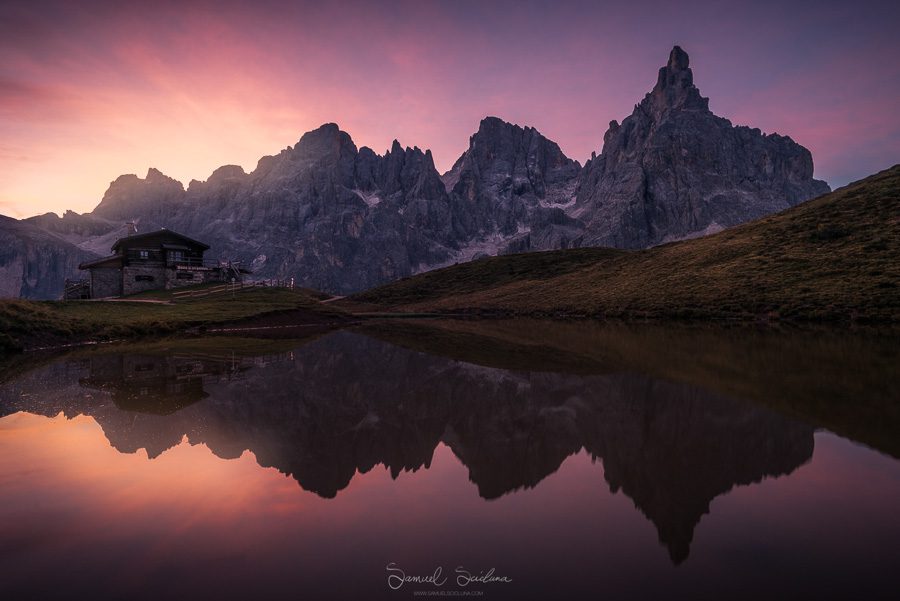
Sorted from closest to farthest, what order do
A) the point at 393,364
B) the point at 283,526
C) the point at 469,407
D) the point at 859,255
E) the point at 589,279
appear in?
the point at 283,526 → the point at 469,407 → the point at 393,364 → the point at 859,255 → the point at 589,279

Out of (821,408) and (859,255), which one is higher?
(859,255)

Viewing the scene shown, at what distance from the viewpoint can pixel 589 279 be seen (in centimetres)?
9838

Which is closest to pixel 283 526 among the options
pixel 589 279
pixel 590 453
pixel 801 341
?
pixel 590 453

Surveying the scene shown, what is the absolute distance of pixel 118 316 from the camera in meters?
44.2

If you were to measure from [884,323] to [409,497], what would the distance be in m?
52.2

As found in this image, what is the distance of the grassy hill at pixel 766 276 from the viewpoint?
167 feet

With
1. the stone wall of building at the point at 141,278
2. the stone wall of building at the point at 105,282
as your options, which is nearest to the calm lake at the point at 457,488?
the stone wall of building at the point at 141,278

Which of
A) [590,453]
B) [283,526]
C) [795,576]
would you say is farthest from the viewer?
[590,453]

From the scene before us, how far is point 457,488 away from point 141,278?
91.4m

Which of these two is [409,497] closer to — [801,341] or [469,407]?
[469,407]

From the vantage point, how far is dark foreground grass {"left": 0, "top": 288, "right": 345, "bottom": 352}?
31969 millimetres
